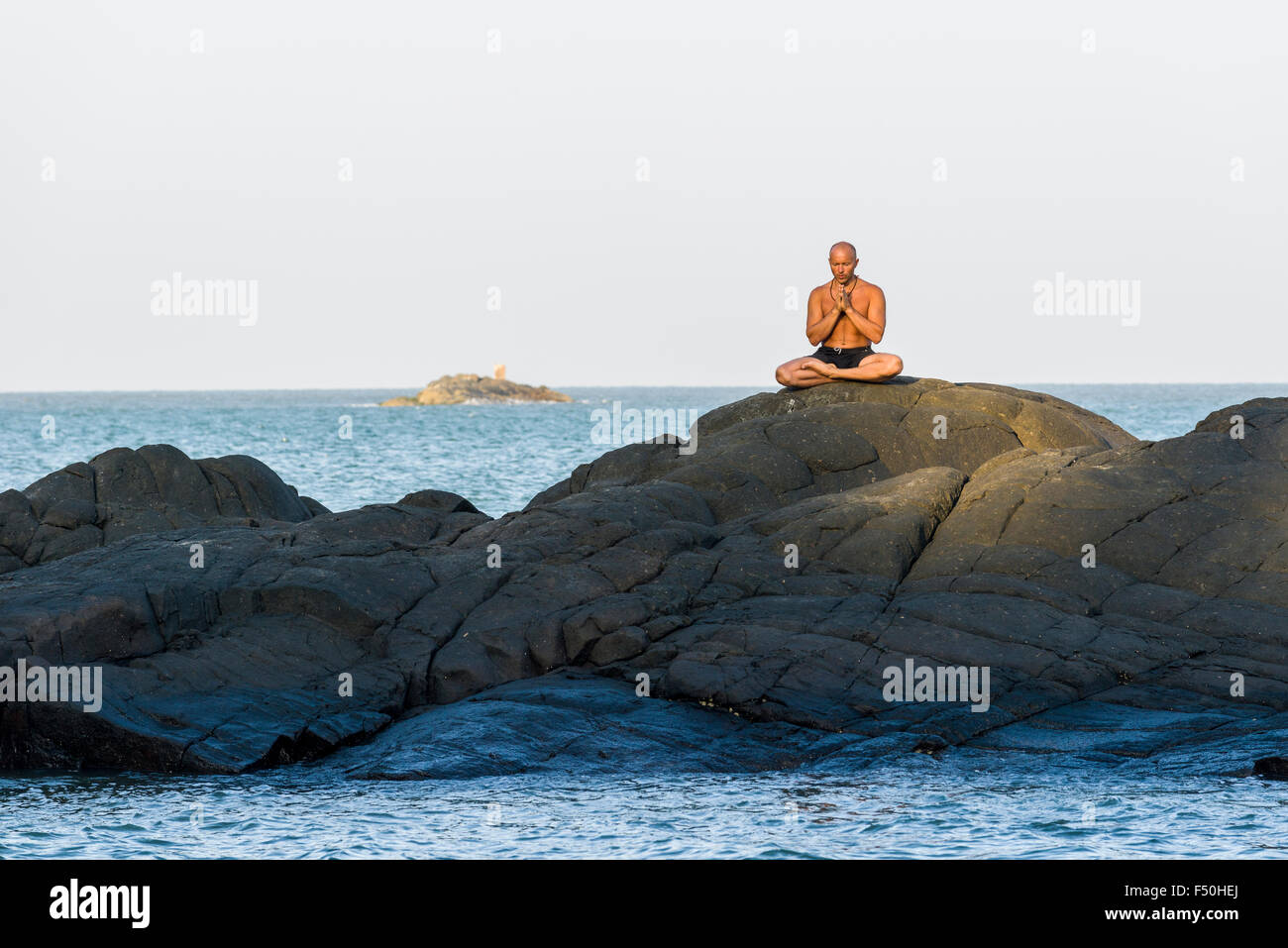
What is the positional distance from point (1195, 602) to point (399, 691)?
903 cm

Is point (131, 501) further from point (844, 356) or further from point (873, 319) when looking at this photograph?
point (873, 319)

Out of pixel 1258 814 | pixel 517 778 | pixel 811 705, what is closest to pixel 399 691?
pixel 517 778

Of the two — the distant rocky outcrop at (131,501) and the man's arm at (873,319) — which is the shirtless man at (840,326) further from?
the distant rocky outcrop at (131,501)

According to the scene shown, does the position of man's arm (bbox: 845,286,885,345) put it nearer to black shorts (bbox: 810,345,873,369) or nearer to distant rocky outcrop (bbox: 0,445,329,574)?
black shorts (bbox: 810,345,873,369)

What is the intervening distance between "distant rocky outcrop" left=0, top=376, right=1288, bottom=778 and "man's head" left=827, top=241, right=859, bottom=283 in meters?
4.62

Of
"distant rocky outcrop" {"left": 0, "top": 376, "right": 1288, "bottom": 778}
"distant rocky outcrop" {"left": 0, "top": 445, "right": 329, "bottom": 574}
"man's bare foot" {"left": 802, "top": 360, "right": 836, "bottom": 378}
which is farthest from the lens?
"man's bare foot" {"left": 802, "top": 360, "right": 836, "bottom": 378}

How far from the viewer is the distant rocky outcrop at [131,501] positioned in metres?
19.8

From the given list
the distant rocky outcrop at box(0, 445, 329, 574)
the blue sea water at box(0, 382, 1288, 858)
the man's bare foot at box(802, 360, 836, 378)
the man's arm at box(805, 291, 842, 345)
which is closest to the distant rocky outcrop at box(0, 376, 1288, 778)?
the blue sea water at box(0, 382, 1288, 858)

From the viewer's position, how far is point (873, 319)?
23.1 m

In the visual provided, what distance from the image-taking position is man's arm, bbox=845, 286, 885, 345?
23.0m

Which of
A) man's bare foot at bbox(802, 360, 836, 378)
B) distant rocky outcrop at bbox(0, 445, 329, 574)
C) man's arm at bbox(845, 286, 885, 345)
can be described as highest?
man's arm at bbox(845, 286, 885, 345)

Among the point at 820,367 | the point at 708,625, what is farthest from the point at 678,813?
the point at 820,367

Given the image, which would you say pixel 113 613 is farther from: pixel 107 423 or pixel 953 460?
pixel 107 423

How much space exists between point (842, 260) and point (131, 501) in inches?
461
